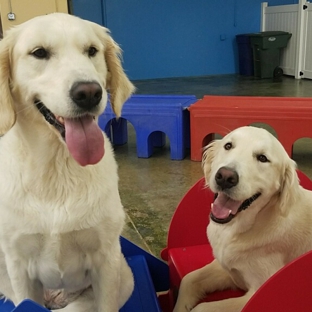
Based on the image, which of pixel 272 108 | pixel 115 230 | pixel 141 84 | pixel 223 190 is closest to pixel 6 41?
pixel 115 230

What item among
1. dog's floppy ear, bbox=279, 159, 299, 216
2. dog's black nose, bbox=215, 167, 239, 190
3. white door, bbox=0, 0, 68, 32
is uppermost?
white door, bbox=0, 0, 68, 32

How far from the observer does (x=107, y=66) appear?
1.28m

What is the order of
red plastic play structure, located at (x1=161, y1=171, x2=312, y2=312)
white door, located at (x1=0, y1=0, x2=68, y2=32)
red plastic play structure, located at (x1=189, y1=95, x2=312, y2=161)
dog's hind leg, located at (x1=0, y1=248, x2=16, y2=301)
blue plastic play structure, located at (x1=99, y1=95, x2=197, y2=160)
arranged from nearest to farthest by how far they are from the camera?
dog's hind leg, located at (x1=0, y1=248, x2=16, y2=301) < red plastic play structure, located at (x1=161, y1=171, x2=312, y2=312) < red plastic play structure, located at (x1=189, y1=95, x2=312, y2=161) < blue plastic play structure, located at (x1=99, y1=95, x2=197, y2=160) < white door, located at (x1=0, y1=0, x2=68, y2=32)

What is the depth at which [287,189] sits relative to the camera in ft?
4.45

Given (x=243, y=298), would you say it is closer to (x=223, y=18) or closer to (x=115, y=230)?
(x=115, y=230)

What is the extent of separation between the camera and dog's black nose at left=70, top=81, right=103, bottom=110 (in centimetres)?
101

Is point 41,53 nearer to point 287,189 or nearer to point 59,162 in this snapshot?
point 59,162

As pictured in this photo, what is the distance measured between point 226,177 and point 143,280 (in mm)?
609

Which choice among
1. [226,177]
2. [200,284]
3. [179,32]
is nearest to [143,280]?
[200,284]

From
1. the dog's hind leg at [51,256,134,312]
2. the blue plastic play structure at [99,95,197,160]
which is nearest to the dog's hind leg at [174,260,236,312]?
the dog's hind leg at [51,256,134,312]

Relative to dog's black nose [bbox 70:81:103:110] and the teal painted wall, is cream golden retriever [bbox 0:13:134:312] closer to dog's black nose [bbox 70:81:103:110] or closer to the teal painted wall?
dog's black nose [bbox 70:81:103:110]

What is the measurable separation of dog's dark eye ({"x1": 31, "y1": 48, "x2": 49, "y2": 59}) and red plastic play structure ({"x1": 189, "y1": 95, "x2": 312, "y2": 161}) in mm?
2138

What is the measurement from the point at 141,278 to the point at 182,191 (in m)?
1.21

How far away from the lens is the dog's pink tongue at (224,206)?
141 cm
